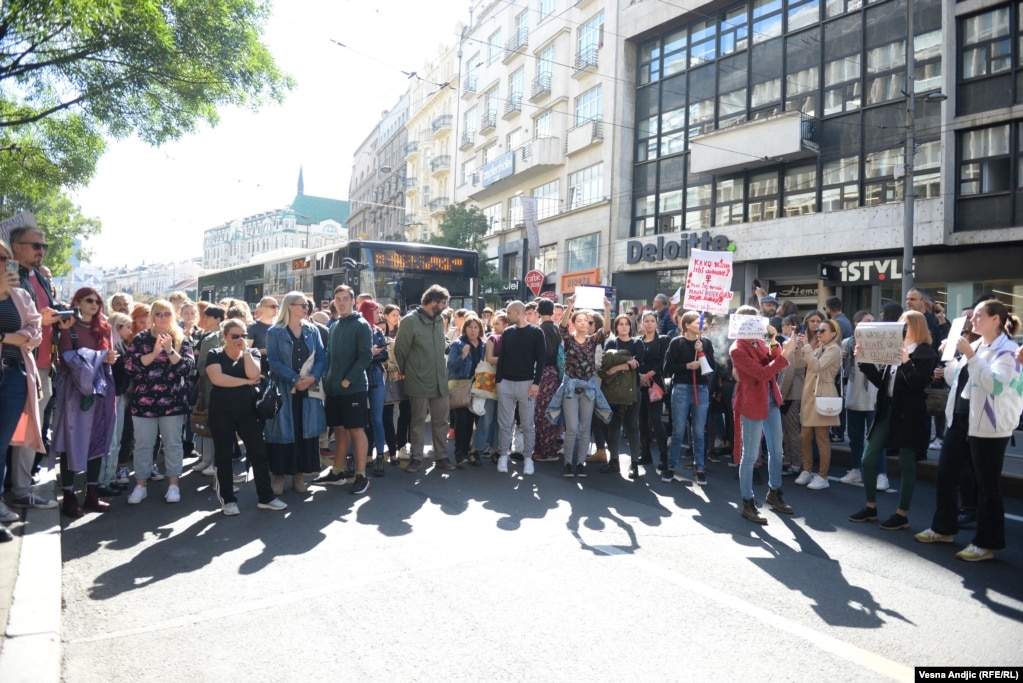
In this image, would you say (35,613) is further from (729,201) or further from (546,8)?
(546,8)

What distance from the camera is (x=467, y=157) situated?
4688cm

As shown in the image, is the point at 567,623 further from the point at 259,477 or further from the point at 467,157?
the point at 467,157

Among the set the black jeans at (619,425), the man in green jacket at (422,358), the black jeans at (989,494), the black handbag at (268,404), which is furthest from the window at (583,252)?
the black jeans at (989,494)

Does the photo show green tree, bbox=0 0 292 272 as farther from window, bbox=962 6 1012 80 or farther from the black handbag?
window, bbox=962 6 1012 80

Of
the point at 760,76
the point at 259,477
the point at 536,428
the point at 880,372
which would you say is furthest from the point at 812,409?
the point at 760,76

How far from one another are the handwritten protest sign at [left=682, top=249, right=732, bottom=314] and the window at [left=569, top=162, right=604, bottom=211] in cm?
2065

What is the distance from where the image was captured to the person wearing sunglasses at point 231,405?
6402 mm

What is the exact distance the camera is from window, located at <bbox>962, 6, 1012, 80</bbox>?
18.7 m

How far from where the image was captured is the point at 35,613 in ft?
13.0

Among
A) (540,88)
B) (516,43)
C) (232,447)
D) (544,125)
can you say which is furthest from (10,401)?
(516,43)

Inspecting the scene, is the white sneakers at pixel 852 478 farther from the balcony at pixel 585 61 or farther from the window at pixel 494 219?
the window at pixel 494 219

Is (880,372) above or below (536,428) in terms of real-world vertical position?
above

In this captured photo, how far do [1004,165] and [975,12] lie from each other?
4.06 m

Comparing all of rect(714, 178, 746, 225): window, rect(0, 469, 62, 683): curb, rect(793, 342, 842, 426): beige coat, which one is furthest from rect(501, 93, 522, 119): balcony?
rect(0, 469, 62, 683): curb
